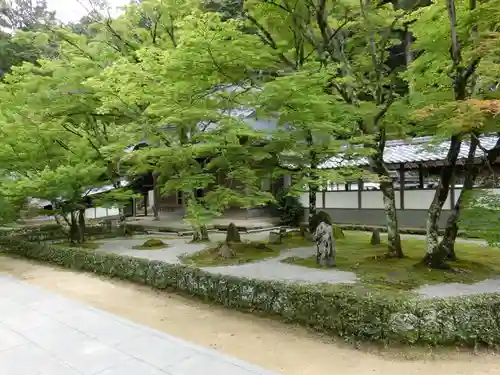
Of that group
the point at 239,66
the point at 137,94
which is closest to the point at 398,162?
the point at 239,66

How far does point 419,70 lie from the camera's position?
10508mm

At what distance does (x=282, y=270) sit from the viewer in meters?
10.6

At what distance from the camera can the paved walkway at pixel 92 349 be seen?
16.5ft

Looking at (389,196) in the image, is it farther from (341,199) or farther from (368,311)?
(341,199)

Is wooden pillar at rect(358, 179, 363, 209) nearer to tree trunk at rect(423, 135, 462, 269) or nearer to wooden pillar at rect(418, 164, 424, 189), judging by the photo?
wooden pillar at rect(418, 164, 424, 189)

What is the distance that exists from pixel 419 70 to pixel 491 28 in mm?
1904

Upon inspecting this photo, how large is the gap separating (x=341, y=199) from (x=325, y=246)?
9291 mm

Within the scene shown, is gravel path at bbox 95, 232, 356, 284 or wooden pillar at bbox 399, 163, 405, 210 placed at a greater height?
wooden pillar at bbox 399, 163, 405, 210

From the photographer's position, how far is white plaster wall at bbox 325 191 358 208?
63.2 ft

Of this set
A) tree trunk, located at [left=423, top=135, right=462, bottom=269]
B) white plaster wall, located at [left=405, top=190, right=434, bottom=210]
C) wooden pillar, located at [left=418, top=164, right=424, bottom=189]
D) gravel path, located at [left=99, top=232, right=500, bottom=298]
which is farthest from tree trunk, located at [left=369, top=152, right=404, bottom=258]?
wooden pillar, located at [left=418, top=164, right=424, bottom=189]

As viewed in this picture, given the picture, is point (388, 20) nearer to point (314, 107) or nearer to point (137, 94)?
point (314, 107)

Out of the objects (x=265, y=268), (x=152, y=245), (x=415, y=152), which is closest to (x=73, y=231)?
(x=152, y=245)

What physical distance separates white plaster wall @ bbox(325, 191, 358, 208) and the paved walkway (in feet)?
46.7

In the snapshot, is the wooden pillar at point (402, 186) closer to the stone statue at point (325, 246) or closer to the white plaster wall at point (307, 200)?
the white plaster wall at point (307, 200)
